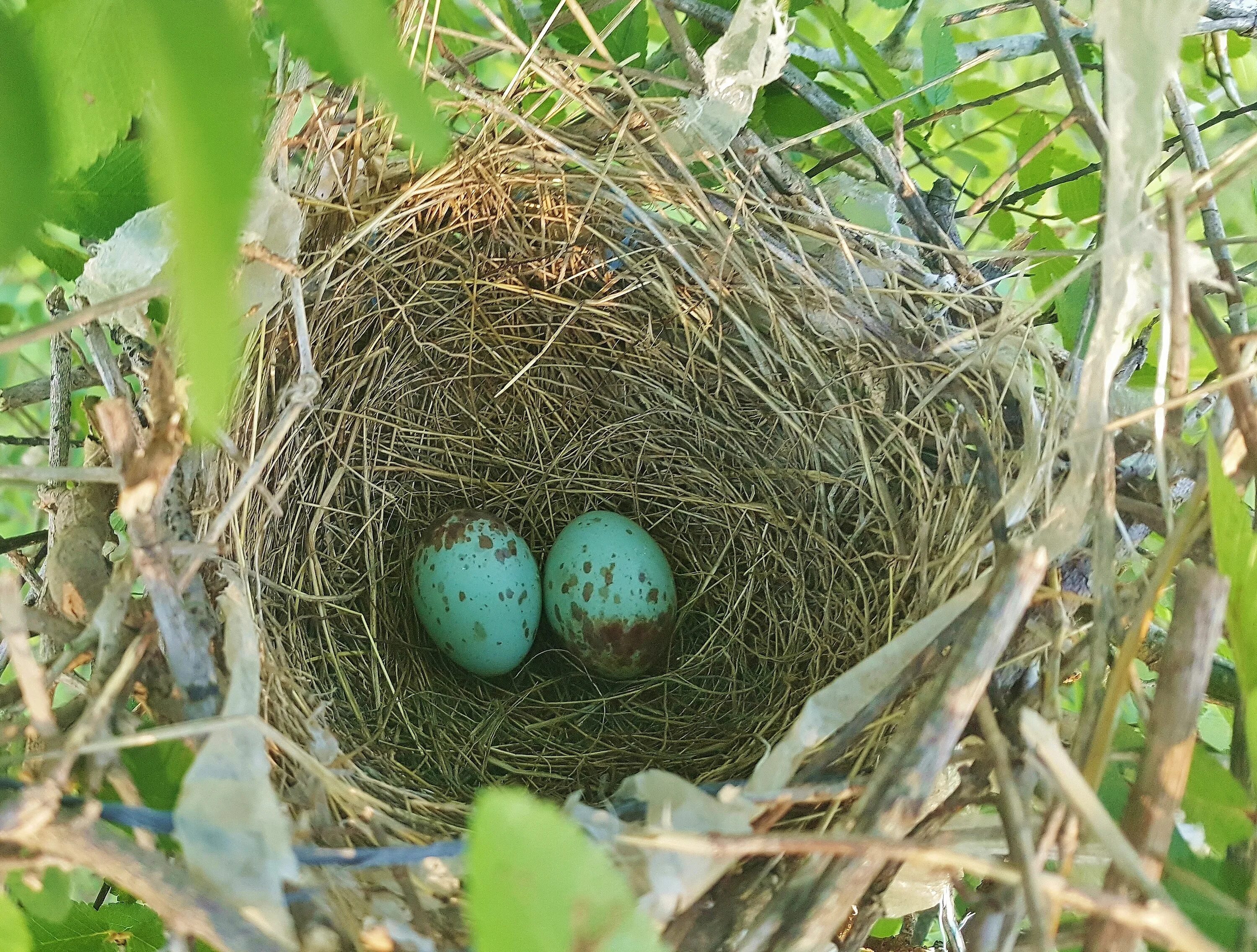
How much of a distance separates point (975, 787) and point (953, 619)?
0.12 metres

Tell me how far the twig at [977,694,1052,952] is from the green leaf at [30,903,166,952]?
2.01 ft

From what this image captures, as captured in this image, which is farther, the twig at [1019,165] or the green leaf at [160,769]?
the twig at [1019,165]

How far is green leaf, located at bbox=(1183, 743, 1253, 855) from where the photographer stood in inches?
19.0

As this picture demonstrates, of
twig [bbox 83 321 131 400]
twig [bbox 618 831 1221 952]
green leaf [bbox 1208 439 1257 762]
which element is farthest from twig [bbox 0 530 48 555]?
green leaf [bbox 1208 439 1257 762]

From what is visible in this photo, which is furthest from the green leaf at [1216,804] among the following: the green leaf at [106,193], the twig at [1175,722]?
the green leaf at [106,193]

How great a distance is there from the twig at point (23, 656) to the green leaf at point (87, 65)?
0.78ft

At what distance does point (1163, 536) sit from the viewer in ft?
2.25

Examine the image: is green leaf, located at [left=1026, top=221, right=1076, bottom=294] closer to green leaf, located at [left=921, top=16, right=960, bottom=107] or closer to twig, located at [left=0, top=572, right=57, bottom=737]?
green leaf, located at [left=921, top=16, right=960, bottom=107]

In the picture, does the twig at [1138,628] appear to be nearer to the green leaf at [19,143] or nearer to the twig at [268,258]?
the green leaf at [19,143]

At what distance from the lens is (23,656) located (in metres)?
0.46

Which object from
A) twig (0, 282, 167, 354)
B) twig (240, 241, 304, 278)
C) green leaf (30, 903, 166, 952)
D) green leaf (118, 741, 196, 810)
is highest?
twig (240, 241, 304, 278)

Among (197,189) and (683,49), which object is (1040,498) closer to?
(683,49)

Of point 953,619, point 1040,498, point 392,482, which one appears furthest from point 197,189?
point 392,482

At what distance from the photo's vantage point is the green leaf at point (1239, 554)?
456 millimetres
